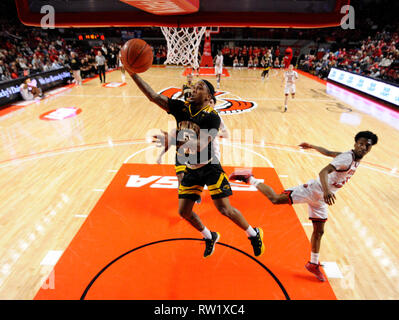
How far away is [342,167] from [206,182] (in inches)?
53.8

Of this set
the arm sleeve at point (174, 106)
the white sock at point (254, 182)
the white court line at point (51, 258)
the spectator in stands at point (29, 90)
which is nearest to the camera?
the arm sleeve at point (174, 106)

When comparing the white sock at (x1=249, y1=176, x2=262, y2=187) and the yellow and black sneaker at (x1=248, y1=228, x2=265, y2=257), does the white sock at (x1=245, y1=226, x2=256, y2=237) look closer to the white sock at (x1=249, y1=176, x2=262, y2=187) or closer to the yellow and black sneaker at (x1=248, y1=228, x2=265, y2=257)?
the yellow and black sneaker at (x1=248, y1=228, x2=265, y2=257)

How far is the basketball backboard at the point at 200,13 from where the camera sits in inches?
156

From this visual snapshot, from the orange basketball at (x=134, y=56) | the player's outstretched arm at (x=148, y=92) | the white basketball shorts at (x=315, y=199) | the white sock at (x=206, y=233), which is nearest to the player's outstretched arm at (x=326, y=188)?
the white basketball shorts at (x=315, y=199)

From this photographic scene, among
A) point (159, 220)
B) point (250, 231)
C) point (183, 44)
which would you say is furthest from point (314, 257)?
point (183, 44)

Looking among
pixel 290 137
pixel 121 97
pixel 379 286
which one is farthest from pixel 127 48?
pixel 121 97

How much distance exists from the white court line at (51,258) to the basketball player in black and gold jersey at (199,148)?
1.65 metres

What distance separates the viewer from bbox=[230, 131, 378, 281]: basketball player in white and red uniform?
2684 millimetres

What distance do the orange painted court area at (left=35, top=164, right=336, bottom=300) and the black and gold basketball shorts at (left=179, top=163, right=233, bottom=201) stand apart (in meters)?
0.88

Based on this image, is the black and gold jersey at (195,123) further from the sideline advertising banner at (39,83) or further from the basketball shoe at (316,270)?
the sideline advertising banner at (39,83)

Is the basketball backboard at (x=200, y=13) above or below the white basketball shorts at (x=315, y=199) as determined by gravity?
above

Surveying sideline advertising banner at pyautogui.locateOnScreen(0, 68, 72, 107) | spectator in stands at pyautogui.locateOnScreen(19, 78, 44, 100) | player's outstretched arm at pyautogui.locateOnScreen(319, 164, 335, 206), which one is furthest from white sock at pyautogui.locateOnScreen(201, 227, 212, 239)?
spectator in stands at pyautogui.locateOnScreen(19, 78, 44, 100)

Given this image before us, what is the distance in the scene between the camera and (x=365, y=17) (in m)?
25.3

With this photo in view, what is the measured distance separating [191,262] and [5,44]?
19.3 meters
